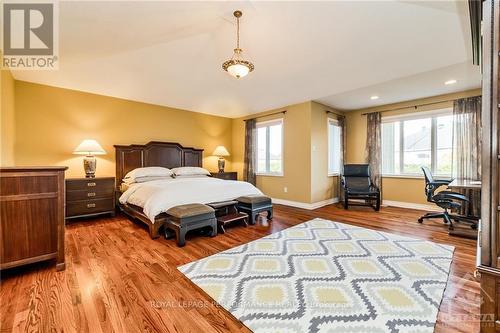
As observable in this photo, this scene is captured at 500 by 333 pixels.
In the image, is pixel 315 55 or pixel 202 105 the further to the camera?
pixel 202 105

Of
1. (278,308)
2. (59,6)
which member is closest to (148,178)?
(59,6)

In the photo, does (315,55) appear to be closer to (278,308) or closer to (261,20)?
(261,20)

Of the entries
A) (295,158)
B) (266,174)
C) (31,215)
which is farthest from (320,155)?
(31,215)

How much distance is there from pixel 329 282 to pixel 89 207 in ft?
13.5

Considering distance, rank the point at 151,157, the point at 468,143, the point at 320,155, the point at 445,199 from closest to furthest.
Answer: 1. the point at 445,199
2. the point at 468,143
3. the point at 151,157
4. the point at 320,155

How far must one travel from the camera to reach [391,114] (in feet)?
16.8

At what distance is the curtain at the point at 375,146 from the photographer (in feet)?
17.0

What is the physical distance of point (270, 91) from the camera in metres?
4.25

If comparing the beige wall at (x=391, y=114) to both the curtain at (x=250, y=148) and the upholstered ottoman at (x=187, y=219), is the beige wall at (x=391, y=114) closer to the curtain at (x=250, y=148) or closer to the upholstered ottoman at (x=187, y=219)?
the curtain at (x=250, y=148)

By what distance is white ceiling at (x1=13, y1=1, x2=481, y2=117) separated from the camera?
2.03m

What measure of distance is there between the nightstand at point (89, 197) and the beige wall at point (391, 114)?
5725mm

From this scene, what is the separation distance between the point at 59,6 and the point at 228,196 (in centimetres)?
301

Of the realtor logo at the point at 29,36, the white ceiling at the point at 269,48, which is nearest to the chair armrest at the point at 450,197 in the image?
the white ceiling at the point at 269,48

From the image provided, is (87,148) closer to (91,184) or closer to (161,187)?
(91,184)
